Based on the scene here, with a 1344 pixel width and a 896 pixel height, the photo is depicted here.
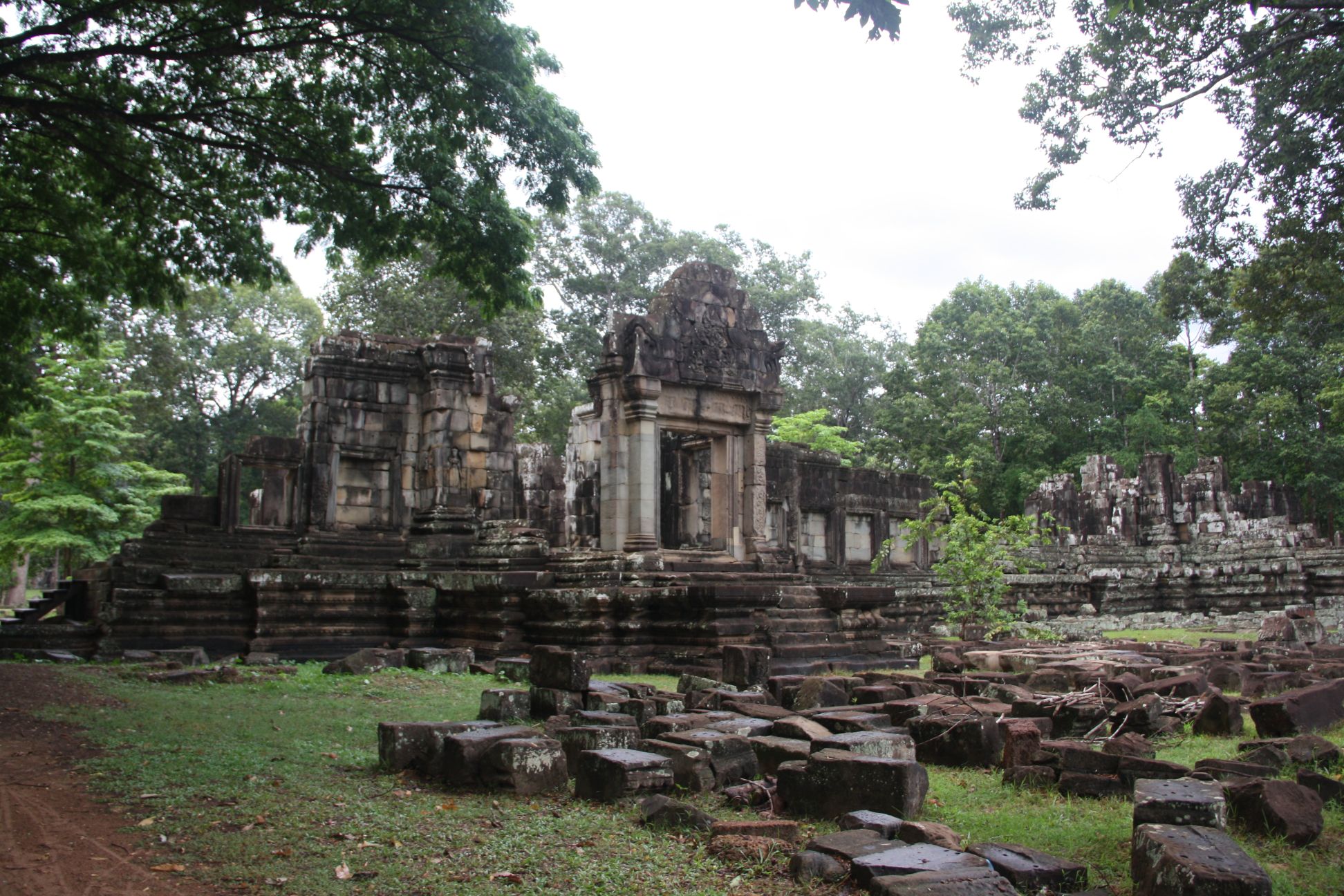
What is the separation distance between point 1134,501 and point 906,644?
803 inches

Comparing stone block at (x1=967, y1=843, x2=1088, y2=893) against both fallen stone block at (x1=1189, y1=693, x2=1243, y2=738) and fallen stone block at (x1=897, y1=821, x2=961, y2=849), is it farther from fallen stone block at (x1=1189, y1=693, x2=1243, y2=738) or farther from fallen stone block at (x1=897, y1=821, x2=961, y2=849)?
fallen stone block at (x1=1189, y1=693, x2=1243, y2=738)

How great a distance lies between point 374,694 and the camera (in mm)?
9625

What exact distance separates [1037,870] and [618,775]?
2270 millimetres

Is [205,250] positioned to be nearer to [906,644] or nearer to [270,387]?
[906,644]

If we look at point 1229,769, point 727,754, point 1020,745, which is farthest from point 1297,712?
point 727,754

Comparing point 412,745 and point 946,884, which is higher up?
point 412,745

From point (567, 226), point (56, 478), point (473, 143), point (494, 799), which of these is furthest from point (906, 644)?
point (567, 226)

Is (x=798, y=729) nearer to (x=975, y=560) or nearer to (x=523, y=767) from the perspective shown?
(x=523, y=767)

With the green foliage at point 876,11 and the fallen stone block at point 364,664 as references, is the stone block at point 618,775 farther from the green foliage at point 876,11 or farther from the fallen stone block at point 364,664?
the fallen stone block at point 364,664

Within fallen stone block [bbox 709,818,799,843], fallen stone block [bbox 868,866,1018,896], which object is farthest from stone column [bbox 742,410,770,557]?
fallen stone block [bbox 868,866,1018,896]

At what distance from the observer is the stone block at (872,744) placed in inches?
233

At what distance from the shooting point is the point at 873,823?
15.1 feet

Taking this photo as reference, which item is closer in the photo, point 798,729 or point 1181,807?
point 1181,807

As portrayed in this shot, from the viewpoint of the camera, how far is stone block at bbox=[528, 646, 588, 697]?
7.88 m
